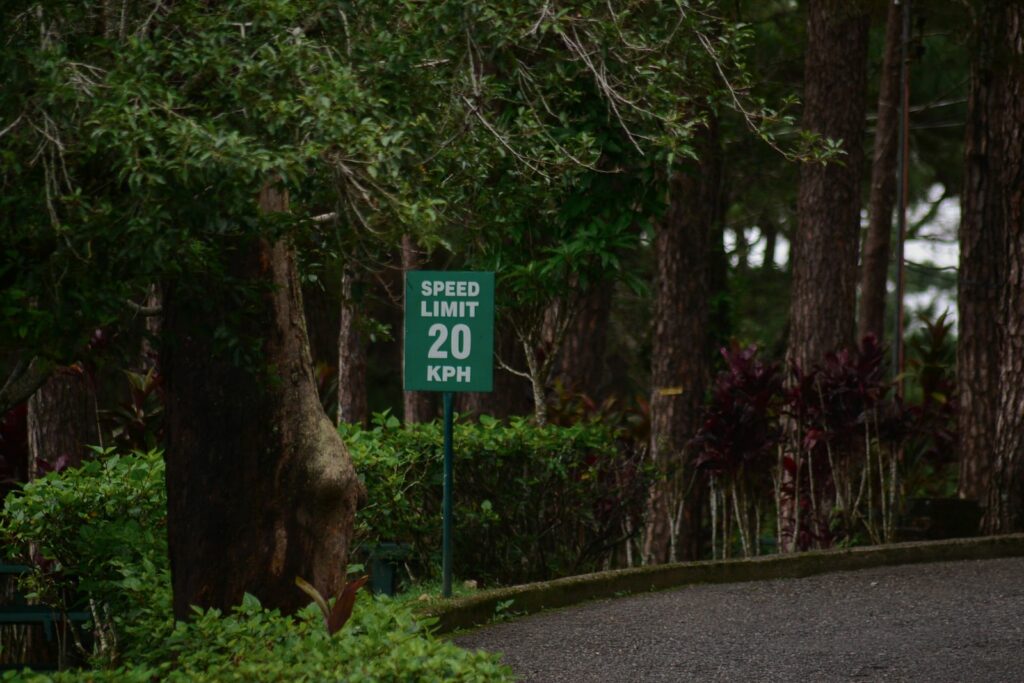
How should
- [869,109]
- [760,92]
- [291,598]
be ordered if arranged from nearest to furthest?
[291,598] → [760,92] → [869,109]

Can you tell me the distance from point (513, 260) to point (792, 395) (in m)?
3.92

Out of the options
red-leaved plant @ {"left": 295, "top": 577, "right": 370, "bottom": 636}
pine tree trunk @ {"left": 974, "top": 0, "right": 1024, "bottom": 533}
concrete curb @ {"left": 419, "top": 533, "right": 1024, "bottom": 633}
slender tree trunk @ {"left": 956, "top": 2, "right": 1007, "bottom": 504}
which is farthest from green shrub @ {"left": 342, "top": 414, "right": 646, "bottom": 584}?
slender tree trunk @ {"left": 956, "top": 2, "right": 1007, "bottom": 504}

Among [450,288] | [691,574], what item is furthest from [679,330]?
[450,288]

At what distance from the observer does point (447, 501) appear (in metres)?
9.21

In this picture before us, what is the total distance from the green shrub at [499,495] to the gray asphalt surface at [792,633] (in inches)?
30.7

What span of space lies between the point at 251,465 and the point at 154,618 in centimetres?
112

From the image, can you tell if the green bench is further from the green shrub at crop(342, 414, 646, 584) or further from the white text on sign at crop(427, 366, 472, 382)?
the white text on sign at crop(427, 366, 472, 382)

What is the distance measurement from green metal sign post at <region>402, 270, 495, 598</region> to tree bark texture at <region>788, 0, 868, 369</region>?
7752 millimetres

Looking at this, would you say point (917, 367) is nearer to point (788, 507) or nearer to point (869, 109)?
point (788, 507)

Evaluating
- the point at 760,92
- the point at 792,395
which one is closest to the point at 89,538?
the point at 792,395

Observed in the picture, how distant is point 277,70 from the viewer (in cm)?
598

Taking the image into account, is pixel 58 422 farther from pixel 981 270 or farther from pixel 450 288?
pixel 981 270

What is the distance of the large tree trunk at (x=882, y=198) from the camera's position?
1978 centimetres

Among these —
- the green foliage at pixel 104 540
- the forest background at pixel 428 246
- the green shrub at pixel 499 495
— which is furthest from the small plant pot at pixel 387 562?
the green foliage at pixel 104 540
